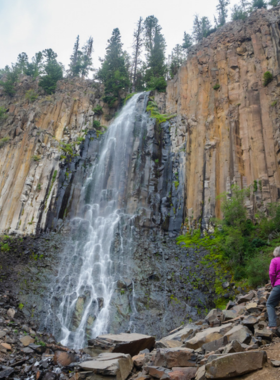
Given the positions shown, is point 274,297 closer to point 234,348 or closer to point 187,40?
point 234,348

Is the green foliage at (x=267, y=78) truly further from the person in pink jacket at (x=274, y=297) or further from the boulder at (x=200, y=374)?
the boulder at (x=200, y=374)

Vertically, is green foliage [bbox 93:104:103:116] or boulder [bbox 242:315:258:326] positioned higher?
green foliage [bbox 93:104:103:116]

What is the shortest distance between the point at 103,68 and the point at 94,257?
35.2m

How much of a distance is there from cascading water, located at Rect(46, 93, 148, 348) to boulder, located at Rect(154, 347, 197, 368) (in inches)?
429

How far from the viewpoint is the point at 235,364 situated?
194 inches

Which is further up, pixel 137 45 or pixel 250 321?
pixel 137 45

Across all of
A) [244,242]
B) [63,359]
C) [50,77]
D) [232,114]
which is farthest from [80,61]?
[63,359]

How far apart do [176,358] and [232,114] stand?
23.4 metres

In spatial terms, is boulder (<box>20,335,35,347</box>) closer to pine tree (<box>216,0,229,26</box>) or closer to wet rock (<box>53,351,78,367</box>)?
wet rock (<box>53,351,78,367</box>)

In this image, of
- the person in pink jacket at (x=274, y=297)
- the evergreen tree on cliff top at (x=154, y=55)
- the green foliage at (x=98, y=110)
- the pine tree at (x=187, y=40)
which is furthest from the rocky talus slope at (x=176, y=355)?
the pine tree at (x=187, y=40)

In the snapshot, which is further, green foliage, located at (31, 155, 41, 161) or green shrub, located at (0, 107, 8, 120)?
green shrub, located at (0, 107, 8, 120)

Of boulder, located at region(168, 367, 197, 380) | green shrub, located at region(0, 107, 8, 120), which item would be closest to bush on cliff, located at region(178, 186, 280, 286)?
boulder, located at region(168, 367, 197, 380)

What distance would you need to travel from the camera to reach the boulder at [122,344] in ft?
27.5

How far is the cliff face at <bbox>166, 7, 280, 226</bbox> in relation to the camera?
2186 centimetres
